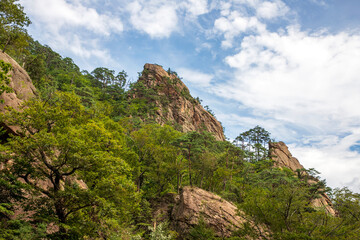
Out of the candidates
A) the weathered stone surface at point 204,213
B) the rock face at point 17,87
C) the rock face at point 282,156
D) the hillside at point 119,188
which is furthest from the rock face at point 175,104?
the rock face at point 17,87

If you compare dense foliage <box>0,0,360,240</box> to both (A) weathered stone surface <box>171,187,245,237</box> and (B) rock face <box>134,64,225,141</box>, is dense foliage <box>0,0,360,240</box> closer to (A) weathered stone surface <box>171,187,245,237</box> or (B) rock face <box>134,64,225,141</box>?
(A) weathered stone surface <box>171,187,245,237</box>

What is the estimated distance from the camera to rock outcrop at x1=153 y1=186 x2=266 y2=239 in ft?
65.6

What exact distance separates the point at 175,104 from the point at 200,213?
49414mm

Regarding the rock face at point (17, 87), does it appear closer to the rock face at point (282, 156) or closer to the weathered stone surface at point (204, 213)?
the weathered stone surface at point (204, 213)

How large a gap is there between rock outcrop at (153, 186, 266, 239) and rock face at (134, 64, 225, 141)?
3719cm

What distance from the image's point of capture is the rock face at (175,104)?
6395cm

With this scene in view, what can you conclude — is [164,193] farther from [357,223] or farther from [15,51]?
[15,51]

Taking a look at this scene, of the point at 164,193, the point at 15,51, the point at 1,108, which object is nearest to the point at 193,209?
the point at 164,193

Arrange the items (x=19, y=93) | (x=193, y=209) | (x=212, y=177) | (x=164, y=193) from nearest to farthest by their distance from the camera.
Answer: (x=19, y=93) → (x=193, y=209) → (x=164, y=193) → (x=212, y=177)

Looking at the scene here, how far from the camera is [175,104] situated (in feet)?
221

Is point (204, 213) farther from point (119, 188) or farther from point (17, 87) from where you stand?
point (17, 87)

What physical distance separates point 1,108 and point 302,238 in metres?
23.2

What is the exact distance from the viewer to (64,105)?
18.2m

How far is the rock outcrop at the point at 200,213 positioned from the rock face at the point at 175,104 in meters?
37.2
